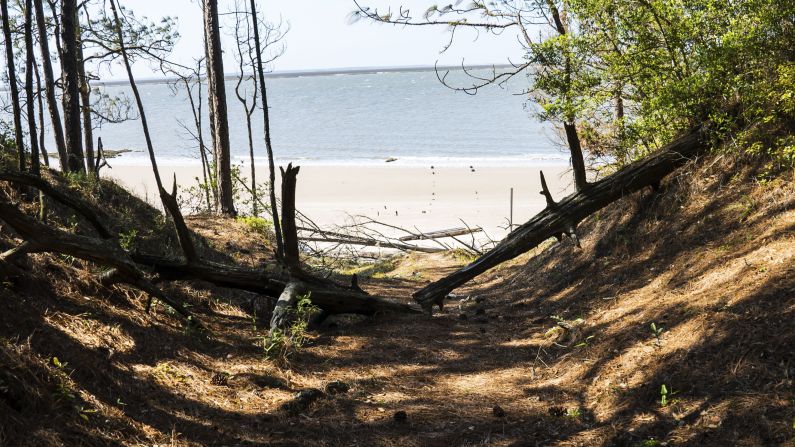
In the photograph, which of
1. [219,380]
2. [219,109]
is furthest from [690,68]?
[219,109]

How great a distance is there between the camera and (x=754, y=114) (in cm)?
729

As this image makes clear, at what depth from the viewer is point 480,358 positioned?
20.7ft

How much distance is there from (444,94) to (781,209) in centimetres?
9158

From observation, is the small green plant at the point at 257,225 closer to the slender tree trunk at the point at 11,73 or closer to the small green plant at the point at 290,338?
the slender tree trunk at the point at 11,73

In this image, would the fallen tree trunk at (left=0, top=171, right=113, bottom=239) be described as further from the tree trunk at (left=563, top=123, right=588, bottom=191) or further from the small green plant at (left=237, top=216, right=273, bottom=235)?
the small green plant at (left=237, top=216, right=273, bottom=235)

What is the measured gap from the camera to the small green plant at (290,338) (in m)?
5.82

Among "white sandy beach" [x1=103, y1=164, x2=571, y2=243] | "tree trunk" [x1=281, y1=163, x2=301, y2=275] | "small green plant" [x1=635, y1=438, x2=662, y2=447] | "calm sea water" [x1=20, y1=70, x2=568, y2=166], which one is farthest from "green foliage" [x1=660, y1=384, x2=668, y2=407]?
"calm sea water" [x1=20, y1=70, x2=568, y2=166]

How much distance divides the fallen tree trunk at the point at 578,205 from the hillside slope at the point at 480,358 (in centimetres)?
29

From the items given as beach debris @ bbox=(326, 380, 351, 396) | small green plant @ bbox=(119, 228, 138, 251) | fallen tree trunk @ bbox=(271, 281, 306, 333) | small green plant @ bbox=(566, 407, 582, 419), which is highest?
small green plant @ bbox=(119, 228, 138, 251)

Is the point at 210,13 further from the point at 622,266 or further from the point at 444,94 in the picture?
the point at 444,94

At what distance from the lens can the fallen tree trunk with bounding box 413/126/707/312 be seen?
7.91m

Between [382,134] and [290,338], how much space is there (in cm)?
4922

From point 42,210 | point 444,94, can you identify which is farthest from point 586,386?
point 444,94

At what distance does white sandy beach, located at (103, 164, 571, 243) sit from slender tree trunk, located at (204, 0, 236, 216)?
5.68 metres
